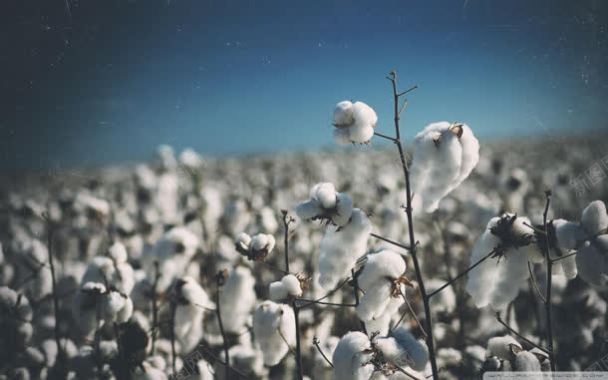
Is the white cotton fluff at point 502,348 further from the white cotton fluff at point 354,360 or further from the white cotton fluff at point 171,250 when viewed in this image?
the white cotton fluff at point 171,250

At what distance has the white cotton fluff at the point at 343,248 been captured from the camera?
5.26ft

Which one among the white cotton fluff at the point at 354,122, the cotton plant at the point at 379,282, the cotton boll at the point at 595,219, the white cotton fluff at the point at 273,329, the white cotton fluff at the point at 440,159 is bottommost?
the white cotton fluff at the point at 273,329

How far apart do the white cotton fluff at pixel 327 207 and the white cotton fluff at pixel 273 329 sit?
1.99ft

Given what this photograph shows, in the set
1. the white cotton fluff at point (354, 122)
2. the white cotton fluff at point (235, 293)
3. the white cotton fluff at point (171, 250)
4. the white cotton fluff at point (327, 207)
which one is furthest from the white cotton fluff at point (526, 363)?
the white cotton fluff at point (171, 250)

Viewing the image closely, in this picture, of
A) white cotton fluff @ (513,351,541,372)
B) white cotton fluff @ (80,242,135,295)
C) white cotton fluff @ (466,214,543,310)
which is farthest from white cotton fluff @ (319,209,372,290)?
white cotton fluff @ (80,242,135,295)

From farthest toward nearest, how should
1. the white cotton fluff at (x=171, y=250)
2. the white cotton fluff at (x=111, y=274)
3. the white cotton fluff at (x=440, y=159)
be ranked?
1. the white cotton fluff at (x=171, y=250)
2. the white cotton fluff at (x=111, y=274)
3. the white cotton fluff at (x=440, y=159)

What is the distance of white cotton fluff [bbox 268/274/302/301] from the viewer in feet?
5.87

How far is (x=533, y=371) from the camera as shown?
5.30 feet

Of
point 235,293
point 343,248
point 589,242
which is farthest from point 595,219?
point 235,293

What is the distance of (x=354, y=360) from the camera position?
5.01 feet

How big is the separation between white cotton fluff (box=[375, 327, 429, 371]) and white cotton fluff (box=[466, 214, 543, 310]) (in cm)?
34

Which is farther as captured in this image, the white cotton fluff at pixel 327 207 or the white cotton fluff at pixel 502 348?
the white cotton fluff at pixel 502 348

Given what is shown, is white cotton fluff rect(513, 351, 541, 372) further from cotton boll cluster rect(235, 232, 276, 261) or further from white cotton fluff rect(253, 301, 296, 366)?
cotton boll cluster rect(235, 232, 276, 261)

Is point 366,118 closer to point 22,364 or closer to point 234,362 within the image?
point 234,362
